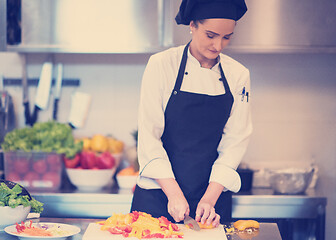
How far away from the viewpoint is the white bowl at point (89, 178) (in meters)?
3.00

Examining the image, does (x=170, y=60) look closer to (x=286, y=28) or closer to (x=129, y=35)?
(x=129, y=35)

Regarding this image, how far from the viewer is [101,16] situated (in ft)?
10.0

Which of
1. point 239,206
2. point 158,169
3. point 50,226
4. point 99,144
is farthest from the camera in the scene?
point 99,144

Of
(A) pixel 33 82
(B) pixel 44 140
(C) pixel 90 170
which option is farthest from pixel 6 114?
(C) pixel 90 170

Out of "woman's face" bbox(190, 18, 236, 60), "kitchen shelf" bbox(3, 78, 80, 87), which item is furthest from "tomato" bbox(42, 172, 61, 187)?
"woman's face" bbox(190, 18, 236, 60)

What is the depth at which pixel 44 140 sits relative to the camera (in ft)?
9.81

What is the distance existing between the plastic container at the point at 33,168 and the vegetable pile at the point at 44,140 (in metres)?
0.03

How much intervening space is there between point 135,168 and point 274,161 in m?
0.87

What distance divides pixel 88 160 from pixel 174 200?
1.21m

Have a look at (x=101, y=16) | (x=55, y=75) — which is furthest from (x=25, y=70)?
(x=101, y=16)

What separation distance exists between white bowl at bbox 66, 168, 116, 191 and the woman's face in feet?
3.82

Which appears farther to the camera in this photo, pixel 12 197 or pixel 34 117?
pixel 34 117

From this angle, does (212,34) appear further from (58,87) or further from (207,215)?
(58,87)

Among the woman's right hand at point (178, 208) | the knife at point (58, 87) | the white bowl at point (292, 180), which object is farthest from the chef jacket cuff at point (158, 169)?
the knife at point (58, 87)
